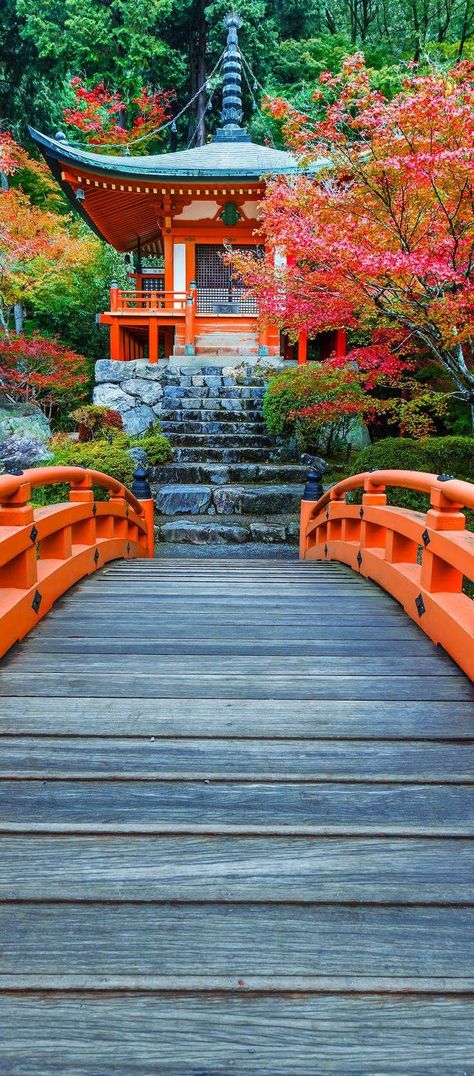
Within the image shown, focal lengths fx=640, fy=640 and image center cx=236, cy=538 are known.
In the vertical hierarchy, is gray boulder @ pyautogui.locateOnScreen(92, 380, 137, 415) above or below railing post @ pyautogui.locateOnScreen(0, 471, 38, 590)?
above

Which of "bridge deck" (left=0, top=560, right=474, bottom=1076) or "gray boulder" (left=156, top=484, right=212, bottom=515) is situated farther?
"gray boulder" (left=156, top=484, right=212, bottom=515)

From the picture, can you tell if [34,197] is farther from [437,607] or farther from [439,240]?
[437,607]

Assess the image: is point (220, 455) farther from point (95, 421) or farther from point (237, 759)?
point (237, 759)

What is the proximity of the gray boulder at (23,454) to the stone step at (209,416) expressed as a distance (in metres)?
2.17

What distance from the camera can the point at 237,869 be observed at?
1479 millimetres

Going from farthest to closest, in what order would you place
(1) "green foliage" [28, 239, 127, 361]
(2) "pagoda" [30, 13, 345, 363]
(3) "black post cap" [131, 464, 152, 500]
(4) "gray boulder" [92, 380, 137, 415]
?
(1) "green foliage" [28, 239, 127, 361], (2) "pagoda" [30, 13, 345, 363], (4) "gray boulder" [92, 380, 137, 415], (3) "black post cap" [131, 464, 152, 500]

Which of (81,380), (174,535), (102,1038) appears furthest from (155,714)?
(81,380)

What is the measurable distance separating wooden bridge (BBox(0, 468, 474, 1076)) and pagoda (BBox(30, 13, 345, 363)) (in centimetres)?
1111

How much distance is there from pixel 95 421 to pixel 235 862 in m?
10.4

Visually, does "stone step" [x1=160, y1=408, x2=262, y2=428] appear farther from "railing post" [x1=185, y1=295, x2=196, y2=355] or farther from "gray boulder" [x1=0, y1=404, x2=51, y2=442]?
"railing post" [x1=185, y1=295, x2=196, y2=355]

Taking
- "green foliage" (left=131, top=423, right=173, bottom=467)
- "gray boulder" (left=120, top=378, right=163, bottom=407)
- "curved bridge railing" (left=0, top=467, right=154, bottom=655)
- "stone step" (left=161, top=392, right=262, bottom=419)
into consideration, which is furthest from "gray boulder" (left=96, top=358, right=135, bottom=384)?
"curved bridge railing" (left=0, top=467, right=154, bottom=655)

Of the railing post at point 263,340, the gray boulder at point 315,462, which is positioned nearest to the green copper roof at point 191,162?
the railing post at point 263,340

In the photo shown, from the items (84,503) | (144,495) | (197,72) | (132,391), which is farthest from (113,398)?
(197,72)

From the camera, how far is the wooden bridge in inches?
45.3
